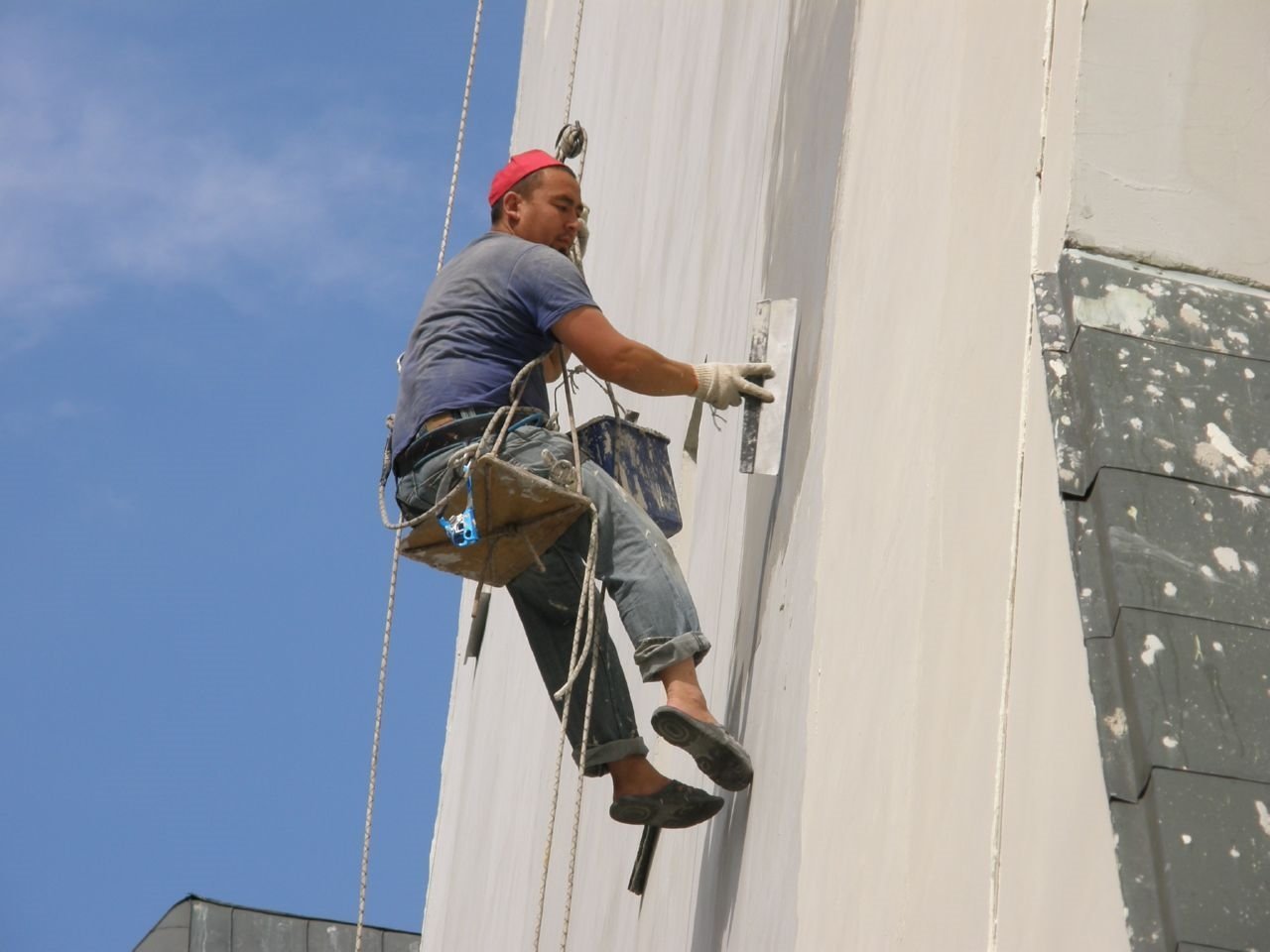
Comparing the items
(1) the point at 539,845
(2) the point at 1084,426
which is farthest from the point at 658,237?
(2) the point at 1084,426

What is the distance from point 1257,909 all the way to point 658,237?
5836 mm

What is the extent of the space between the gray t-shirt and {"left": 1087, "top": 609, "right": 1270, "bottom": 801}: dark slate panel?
8.20ft

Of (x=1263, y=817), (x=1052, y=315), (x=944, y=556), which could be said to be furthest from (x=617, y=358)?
(x=1263, y=817)

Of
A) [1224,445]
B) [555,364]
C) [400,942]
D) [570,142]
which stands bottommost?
[400,942]

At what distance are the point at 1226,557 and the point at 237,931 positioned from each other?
10.8 metres

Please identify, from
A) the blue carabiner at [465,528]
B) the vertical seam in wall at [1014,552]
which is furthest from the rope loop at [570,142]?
the vertical seam in wall at [1014,552]

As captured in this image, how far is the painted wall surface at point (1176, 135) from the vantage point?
160 inches

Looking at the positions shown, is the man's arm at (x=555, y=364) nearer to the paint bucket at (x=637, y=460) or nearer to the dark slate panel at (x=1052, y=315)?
the paint bucket at (x=637, y=460)

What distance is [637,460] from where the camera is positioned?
5.82 m

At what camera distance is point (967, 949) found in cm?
373

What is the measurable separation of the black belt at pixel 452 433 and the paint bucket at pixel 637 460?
7.2 inches

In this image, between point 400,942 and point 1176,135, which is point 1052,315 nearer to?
point 1176,135

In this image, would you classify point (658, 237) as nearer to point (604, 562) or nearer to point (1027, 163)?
point (604, 562)

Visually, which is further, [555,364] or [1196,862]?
[555,364]
